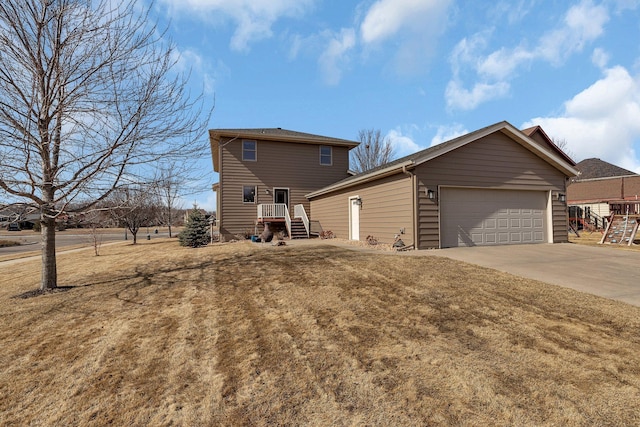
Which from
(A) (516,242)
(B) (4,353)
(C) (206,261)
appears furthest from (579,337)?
(A) (516,242)

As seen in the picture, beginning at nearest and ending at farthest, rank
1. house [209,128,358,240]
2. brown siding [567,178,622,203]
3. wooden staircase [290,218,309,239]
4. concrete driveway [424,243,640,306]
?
concrete driveway [424,243,640,306], wooden staircase [290,218,309,239], house [209,128,358,240], brown siding [567,178,622,203]

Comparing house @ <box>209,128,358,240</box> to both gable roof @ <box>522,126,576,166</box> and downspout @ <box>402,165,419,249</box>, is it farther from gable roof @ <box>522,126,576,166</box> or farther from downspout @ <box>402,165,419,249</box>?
gable roof @ <box>522,126,576,166</box>

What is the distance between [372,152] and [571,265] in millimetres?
24990

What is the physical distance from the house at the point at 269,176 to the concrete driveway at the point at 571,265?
30.0ft

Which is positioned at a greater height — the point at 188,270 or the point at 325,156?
the point at 325,156

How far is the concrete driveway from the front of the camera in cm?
499

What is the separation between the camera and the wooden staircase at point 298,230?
1554 cm

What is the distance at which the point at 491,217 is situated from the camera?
10242 mm

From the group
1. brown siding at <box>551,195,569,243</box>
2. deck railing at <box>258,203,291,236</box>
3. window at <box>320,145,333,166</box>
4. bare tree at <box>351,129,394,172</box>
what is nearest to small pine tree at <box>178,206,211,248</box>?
deck railing at <box>258,203,291,236</box>

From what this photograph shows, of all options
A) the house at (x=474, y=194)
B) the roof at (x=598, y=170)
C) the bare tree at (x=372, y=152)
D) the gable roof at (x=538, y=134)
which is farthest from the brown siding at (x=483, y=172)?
the roof at (x=598, y=170)

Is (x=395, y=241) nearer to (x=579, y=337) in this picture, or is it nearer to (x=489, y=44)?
(x=579, y=337)

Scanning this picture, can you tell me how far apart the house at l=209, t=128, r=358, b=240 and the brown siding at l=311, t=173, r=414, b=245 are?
237cm

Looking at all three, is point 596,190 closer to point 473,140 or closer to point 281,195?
point 473,140

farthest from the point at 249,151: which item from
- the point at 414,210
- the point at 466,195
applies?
the point at 466,195
